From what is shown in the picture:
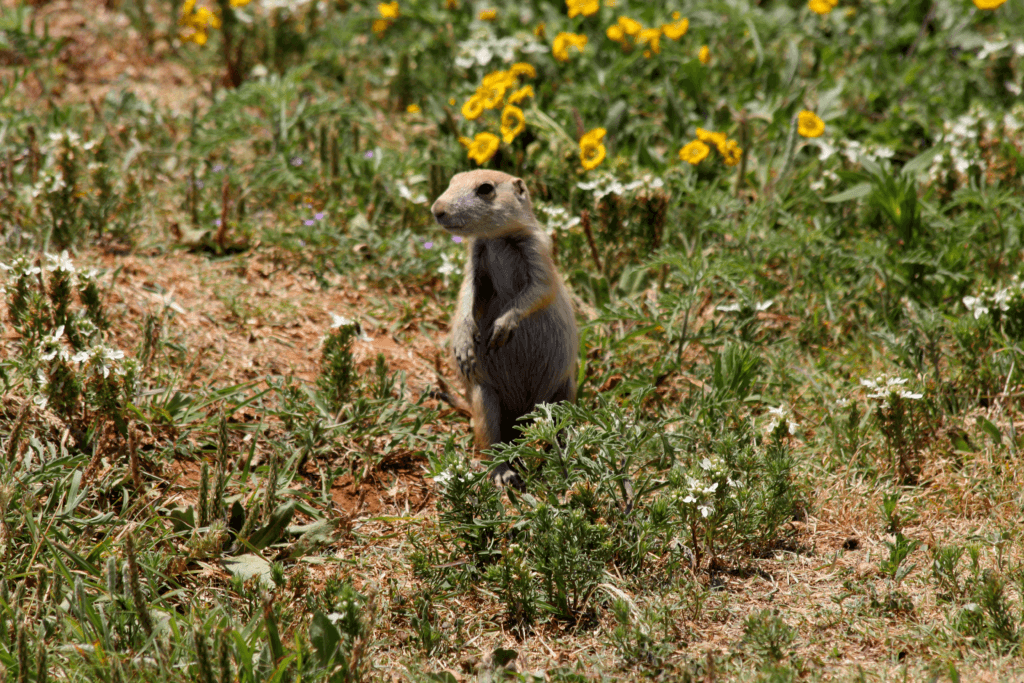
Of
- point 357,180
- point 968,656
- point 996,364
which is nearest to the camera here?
point 968,656

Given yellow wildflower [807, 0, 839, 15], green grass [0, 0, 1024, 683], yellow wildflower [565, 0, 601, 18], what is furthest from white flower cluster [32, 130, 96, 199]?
yellow wildflower [807, 0, 839, 15]

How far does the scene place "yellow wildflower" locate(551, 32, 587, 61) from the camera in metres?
6.58

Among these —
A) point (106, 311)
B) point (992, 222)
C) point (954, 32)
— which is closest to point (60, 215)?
point (106, 311)

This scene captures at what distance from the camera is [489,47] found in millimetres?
6781

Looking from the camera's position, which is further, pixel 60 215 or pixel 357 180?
pixel 357 180

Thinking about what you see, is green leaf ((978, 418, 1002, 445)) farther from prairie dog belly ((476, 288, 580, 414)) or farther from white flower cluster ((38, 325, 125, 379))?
white flower cluster ((38, 325, 125, 379))

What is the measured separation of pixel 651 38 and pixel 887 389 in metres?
3.79

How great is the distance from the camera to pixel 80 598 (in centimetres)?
306

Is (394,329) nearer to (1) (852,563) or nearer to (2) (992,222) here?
(1) (852,563)

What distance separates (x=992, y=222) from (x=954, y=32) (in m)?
2.73

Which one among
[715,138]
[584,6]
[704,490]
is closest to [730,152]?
[715,138]

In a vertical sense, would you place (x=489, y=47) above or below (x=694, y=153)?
above

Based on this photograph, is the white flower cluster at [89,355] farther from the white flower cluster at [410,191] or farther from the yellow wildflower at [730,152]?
the yellow wildflower at [730,152]

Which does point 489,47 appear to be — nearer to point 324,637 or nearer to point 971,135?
point 971,135
